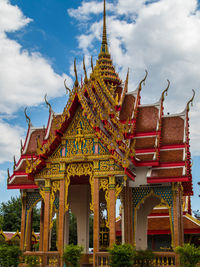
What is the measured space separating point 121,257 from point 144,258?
→ 4.79 feet

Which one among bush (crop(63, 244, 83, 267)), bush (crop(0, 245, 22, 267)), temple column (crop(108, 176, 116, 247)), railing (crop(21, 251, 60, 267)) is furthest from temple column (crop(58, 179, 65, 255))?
temple column (crop(108, 176, 116, 247))

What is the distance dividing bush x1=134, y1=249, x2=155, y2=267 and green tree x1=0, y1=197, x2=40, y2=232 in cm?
2881

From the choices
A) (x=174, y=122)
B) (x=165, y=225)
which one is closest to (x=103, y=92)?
(x=174, y=122)

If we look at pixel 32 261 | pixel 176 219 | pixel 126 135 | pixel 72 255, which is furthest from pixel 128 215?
pixel 32 261

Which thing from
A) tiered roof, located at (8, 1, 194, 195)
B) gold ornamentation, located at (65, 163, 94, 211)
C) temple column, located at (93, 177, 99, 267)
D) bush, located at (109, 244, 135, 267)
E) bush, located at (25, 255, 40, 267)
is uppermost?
tiered roof, located at (8, 1, 194, 195)

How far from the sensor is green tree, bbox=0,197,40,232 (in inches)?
1608

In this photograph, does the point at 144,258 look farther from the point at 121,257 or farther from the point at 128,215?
the point at 128,215

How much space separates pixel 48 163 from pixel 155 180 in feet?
13.3

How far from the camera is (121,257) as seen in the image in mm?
11883

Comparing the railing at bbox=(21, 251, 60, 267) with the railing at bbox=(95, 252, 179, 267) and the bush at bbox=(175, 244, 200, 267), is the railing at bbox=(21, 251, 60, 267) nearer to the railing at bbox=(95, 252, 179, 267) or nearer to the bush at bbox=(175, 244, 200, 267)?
the railing at bbox=(95, 252, 179, 267)

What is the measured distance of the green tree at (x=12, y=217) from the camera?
4083 centimetres

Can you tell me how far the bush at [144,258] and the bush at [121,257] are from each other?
1058 millimetres

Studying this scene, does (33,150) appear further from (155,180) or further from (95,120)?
(155,180)

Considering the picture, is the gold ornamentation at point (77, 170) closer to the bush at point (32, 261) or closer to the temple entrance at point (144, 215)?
the bush at point (32, 261)
